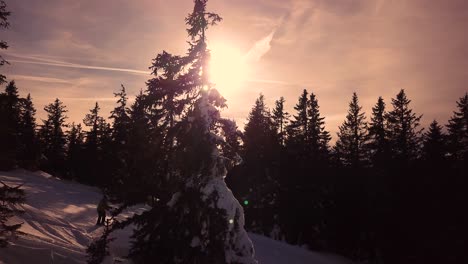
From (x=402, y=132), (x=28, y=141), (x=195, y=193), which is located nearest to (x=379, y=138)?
(x=402, y=132)

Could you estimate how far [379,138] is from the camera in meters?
44.0

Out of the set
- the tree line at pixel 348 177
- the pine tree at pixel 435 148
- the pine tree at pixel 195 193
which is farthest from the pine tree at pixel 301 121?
the pine tree at pixel 195 193

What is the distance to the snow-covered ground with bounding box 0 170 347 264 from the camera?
17703mm

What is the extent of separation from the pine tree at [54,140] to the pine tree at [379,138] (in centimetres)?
5666

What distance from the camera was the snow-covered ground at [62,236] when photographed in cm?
1770

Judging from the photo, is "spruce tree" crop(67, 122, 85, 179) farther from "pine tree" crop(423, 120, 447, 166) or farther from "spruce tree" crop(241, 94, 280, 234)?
"pine tree" crop(423, 120, 447, 166)

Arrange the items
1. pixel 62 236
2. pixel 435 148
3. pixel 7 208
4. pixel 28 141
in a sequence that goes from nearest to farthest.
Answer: pixel 7 208 < pixel 62 236 < pixel 435 148 < pixel 28 141

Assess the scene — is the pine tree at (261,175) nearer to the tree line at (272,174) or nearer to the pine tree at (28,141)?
the tree line at (272,174)

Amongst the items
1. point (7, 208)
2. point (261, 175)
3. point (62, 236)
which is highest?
point (261, 175)

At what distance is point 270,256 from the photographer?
29781mm

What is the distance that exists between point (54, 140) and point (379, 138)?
59067 millimetres

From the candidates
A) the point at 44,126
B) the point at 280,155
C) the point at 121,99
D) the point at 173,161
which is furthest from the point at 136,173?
the point at 44,126

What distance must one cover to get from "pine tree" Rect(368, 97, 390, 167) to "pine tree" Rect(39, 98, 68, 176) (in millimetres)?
56660

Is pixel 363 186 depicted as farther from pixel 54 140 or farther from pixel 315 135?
pixel 54 140
